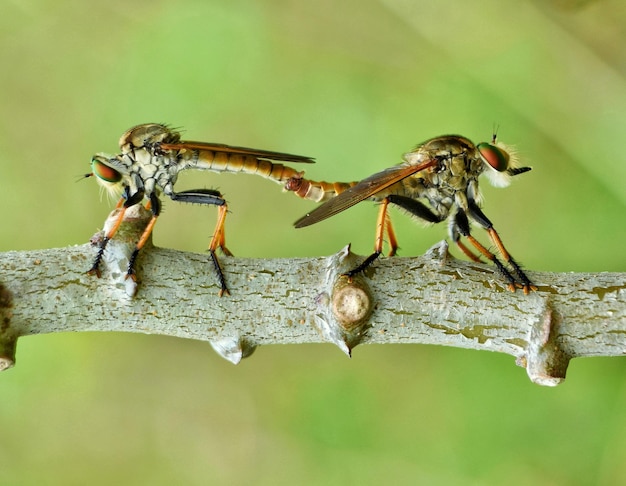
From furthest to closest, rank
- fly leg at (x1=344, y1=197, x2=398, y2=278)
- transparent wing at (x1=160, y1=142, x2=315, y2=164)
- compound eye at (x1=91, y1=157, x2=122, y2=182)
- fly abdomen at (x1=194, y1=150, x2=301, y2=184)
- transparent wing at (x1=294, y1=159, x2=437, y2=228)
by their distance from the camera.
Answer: fly abdomen at (x1=194, y1=150, x2=301, y2=184)
transparent wing at (x1=160, y1=142, x2=315, y2=164)
compound eye at (x1=91, y1=157, x2=122, y2=182)
transparent wing at (x1=294, y1=159, x2=437, y2=228)
fly leg at (x1=344, y1=197, x2=398, y2=278)

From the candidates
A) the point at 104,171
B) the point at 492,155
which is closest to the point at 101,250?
the point at 104,171

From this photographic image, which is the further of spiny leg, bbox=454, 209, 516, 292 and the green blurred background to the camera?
the green blurred background

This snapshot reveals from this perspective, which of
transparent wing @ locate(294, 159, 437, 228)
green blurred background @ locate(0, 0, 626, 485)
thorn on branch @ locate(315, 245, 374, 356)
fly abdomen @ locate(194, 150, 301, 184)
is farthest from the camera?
green blurred background @ locate(0, 0, 626, 485)

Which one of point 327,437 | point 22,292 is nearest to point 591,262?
point 327,437

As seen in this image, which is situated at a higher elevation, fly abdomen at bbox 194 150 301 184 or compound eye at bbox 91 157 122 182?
fly abdomen at bbox 194 150 301 184

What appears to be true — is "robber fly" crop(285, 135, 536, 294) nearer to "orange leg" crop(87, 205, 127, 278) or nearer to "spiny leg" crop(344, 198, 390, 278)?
"spiny leg" crop(344, 198, 390, 278)

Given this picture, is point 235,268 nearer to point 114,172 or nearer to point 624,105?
point 114,172

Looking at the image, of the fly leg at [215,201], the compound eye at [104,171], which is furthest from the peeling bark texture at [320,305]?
the compound eye at [104,171]

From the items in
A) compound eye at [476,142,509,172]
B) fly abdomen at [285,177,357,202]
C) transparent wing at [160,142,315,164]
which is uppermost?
compound eye at [476,142,509,172]

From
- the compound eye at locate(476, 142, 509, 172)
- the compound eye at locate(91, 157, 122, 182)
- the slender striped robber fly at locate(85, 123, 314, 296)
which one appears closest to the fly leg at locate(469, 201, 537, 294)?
the compound eye at locate(476, 142, 509, 172)
